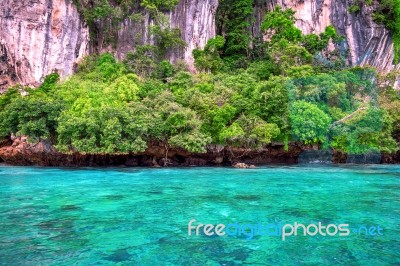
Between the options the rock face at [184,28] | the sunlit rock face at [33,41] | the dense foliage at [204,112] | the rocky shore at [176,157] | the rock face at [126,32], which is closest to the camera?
the dense foliage at [204,112]

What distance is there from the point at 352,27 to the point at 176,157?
20306 mm

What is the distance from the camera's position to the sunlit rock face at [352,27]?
2822 centimetres

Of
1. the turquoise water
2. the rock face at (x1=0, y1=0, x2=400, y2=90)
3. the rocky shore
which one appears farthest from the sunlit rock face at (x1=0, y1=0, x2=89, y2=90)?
the turquoise water

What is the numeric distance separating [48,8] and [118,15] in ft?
17.0


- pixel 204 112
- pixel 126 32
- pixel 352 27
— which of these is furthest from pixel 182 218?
pixel 352 27

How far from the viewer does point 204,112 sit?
60.3 ft

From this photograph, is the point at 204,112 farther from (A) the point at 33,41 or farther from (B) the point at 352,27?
(B) the point at 352,27

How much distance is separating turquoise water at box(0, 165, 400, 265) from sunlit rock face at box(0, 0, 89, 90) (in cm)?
1310

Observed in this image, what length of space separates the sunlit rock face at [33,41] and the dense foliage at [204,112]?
1.53 metres

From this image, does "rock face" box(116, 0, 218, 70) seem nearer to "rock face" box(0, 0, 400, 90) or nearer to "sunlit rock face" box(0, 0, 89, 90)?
"rock face" box(0, 0, 400, 90)

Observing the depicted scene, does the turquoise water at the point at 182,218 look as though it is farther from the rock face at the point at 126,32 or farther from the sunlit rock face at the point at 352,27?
the sunlit rock face at the point at 352,27

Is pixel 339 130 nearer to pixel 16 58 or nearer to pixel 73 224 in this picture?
pixel 73 224

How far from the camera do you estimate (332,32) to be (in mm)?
27938

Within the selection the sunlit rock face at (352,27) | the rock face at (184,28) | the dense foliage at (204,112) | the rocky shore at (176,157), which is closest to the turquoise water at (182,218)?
the dense foliage at (204,112)
